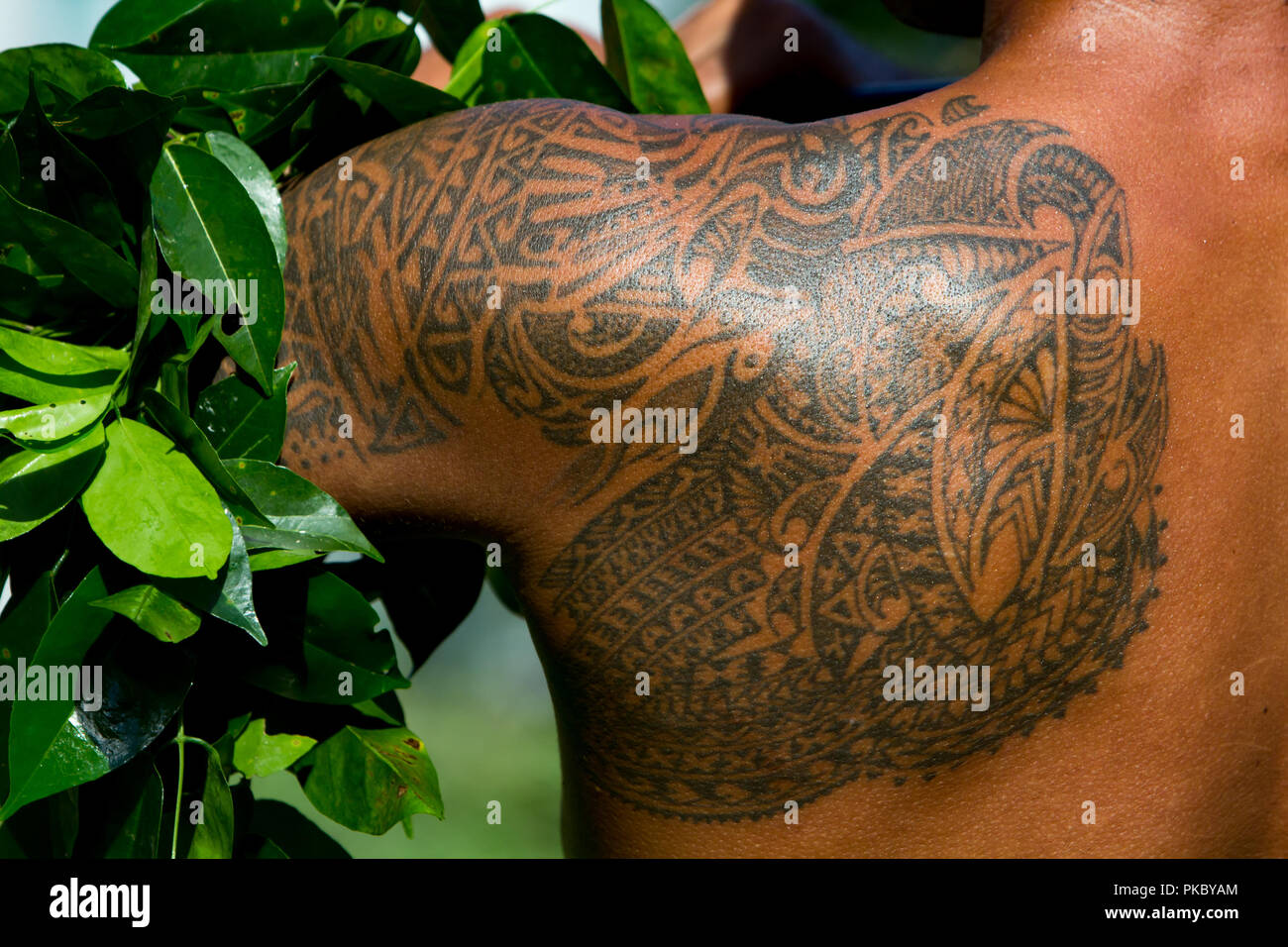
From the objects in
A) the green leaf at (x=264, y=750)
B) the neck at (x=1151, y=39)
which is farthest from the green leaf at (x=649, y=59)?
the green leaf at (x=264, y=750)

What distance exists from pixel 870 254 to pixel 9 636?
695 millimetres

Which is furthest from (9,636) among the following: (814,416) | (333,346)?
(814,416)

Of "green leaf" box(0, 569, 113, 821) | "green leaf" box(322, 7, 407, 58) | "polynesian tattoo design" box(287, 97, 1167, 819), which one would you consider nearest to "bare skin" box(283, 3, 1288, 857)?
"polynesian tattoo design" box(287, 97, 1167, 819)

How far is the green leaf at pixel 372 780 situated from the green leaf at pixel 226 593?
8.4 inches

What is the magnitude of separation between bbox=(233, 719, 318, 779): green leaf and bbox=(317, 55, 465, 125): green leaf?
54 cm

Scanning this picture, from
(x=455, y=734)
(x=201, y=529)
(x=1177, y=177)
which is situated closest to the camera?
(x=201, y=529)

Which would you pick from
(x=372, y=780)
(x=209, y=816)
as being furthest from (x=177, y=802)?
(x=372, y=780)

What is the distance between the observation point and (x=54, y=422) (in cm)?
78

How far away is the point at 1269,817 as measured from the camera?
98cm

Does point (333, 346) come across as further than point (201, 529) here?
Yes

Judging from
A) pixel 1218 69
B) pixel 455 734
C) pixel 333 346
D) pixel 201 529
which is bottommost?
pixel 455 734

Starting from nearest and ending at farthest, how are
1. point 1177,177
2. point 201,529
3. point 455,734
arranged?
1. point 201,529
2. point 1177,177
3. point 455,734

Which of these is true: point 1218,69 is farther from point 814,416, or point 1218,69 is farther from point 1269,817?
point 1269,817

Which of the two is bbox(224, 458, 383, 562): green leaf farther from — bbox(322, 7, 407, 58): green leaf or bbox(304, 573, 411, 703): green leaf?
bbox(322, 7, 407, 58): green leaf
